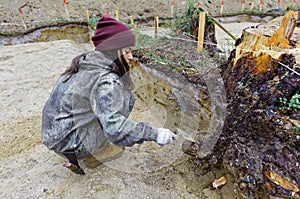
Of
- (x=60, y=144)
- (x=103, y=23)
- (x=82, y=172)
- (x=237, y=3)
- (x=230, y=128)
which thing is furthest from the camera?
(x=237, y=3)

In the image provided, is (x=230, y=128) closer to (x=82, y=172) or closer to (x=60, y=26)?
(x=82, y=172)

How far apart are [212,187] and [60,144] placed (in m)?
1.16

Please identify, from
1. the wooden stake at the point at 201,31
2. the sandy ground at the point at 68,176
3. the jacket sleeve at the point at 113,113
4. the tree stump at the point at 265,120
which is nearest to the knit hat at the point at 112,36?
the jacket sleeve at the point at 113,113

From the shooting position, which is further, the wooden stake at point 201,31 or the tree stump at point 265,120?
the wooden stake at point 201,31

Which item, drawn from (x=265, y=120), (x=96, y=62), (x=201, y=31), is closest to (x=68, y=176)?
(x=96, y=62)

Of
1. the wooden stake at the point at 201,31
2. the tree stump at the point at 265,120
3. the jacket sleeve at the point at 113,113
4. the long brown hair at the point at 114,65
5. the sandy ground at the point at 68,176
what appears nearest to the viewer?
the tree stump at the point at 265,120

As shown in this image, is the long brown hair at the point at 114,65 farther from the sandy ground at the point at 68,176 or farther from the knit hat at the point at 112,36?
the sandy ground at the point at 68,176

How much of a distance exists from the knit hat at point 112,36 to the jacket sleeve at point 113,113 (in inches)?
7.1

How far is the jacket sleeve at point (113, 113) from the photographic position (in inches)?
52.4

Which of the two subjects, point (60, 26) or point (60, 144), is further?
point (60, 26)

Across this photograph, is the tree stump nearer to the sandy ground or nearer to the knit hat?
the sandy ground

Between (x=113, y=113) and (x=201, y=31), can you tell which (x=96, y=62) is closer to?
(x=113, y=113)

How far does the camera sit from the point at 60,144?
165 cm

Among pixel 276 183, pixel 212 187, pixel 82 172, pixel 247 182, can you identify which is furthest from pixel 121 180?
pixel 276 183
